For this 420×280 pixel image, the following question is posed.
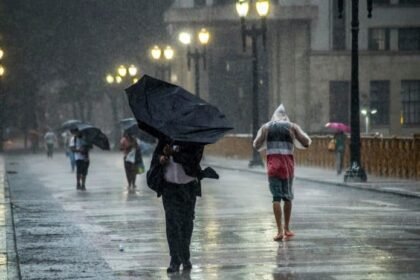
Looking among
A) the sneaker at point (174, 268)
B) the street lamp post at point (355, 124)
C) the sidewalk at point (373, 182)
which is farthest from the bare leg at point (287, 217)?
the street lamp post at point (355, 124)

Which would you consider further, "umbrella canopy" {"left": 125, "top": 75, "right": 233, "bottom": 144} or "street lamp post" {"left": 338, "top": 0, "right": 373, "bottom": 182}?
"street lamp post" {"left": 338, "top": 0, "right": 373, "bottom": 182}

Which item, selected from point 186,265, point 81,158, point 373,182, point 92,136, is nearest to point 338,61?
point 373,182

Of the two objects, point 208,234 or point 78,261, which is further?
point 208,234

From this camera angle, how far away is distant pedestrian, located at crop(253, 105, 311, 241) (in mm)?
15445

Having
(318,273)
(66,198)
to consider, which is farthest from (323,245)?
(66,198)

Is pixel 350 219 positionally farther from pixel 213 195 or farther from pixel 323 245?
pixel 213 195

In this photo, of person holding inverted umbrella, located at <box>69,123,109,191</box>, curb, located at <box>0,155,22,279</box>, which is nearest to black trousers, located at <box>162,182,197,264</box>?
curb, located at <box>0,155,22,279</box>

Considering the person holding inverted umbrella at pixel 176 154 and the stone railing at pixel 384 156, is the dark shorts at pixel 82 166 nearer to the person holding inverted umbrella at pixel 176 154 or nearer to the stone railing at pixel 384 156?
the stone railing at pixel 384 156

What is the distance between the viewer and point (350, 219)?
1889cm

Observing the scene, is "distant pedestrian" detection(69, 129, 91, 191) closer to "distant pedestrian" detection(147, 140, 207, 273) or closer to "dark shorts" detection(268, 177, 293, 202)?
"dark shorts" detection(268, 177, 293, 202)

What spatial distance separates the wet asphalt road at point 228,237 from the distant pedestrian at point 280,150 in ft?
2.09

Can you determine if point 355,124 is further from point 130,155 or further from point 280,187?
point 280,187

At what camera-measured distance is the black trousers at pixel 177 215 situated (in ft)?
39.9

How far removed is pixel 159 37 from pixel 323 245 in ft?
234
